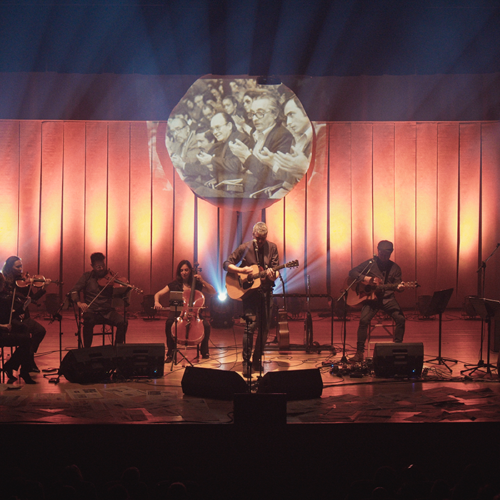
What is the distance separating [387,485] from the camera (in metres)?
2.32

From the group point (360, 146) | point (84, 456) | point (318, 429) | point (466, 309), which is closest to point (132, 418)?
point (84, 456)

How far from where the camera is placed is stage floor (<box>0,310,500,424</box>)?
365 cm

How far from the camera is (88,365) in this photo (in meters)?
4.84

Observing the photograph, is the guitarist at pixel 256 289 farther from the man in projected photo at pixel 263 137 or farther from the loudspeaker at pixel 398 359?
the man in projected photo at pixel 263 137

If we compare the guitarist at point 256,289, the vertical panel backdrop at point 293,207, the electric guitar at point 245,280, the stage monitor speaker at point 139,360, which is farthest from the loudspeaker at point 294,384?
the vertical panel backdrop at point 293,207

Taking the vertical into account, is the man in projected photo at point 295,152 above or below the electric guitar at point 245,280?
above

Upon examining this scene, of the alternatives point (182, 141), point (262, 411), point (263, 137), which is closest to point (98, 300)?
point (262, 411)

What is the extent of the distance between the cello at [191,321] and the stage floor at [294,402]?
1.06ft

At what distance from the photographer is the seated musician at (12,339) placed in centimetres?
483

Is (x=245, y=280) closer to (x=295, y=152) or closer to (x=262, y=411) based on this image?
(x=262, y=411)

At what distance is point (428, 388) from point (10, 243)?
932cm

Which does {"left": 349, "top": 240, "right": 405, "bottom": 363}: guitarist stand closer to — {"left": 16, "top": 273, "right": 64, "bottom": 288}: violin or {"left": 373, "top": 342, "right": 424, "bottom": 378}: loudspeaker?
{"left": 373, "top": 342, "right": 424, "bottom": 378}: loudspeaker

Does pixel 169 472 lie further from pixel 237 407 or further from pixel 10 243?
pixel 10 243

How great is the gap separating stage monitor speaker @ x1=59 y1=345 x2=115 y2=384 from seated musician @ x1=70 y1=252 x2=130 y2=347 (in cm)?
96
